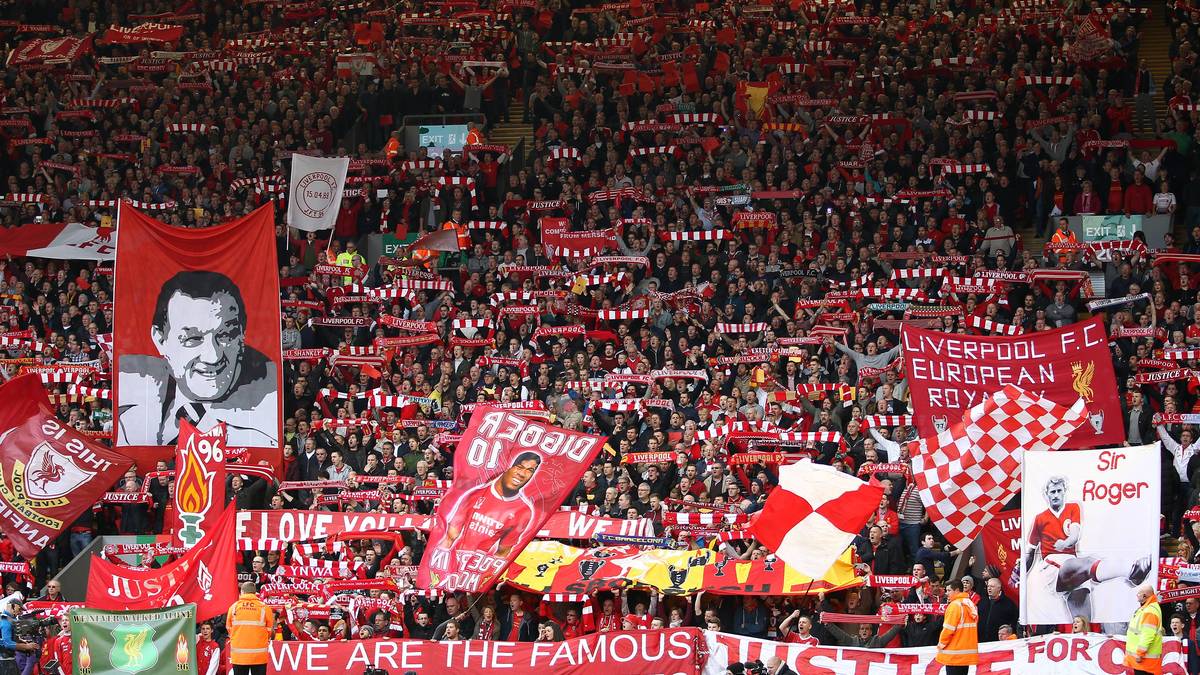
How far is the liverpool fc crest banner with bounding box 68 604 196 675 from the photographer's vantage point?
1853cm

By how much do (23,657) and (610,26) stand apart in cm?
1832

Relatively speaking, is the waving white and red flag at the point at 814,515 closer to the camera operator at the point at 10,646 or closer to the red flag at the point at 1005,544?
the red flag at the point at 1005,544

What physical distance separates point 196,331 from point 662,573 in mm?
8673

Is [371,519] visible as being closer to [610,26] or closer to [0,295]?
[0,295]

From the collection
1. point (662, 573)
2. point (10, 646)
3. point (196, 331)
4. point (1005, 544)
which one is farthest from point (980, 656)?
point (196, 331)

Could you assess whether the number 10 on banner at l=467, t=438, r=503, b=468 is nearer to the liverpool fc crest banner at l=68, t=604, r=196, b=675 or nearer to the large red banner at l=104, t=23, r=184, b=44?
the liverpool fc crest banner at l=68, t=604, r=196, b=675

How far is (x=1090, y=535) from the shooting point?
16938mm

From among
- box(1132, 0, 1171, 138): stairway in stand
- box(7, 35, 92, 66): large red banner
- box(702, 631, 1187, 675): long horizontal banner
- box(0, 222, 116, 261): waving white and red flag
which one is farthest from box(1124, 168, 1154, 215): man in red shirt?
box(7, 35, 92, 66): large red banner

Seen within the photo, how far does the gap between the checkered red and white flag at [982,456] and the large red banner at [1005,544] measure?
21 cm

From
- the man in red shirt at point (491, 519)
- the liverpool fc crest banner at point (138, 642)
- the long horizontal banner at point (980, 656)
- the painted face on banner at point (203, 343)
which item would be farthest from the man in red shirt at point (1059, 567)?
the painted face on banner at point (203, 343)

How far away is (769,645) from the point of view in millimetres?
17688

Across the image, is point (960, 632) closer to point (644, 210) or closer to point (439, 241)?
point (644, 210)

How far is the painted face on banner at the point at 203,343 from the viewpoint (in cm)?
2464

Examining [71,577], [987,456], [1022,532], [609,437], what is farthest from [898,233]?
[71,577]
